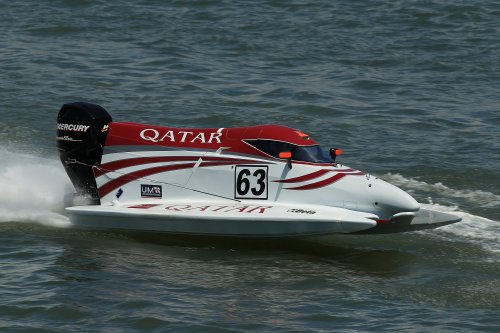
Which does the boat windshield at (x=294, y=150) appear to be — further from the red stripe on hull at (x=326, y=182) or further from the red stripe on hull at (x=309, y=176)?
the red stripe on hull at (x=326, y=182)

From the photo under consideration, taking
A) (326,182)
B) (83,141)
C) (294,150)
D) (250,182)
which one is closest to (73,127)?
(83,141)

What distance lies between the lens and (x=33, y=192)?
16.8m

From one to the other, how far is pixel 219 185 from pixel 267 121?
636 cm

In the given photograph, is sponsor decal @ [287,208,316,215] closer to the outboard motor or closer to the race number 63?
the race number 63

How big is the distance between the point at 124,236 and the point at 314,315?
13.6 ft

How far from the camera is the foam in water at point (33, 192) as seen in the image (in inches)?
629

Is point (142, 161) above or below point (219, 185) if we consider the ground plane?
above

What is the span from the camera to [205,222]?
14609 mm

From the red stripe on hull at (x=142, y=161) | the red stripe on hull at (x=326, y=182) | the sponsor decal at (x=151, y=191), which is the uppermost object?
the red stripe on hull at (x=142, y=161)

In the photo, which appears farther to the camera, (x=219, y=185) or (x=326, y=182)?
(x=219, y=185)

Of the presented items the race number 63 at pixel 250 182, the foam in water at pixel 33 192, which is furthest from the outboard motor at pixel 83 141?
the race number 63 at pixel 250 182

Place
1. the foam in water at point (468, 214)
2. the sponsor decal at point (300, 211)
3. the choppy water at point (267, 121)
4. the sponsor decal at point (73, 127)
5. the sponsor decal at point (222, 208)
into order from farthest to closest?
the sponsor decal at point (73, 127) → the foam in water at point (468, 214) → the sponsor decal at point (222, 208) → the sponsor decal at point (300, 211) → the choppy water at point (267, 121)

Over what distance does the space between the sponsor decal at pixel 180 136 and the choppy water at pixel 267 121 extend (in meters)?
1.51

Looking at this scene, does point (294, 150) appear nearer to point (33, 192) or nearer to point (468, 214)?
point (468, 214)
